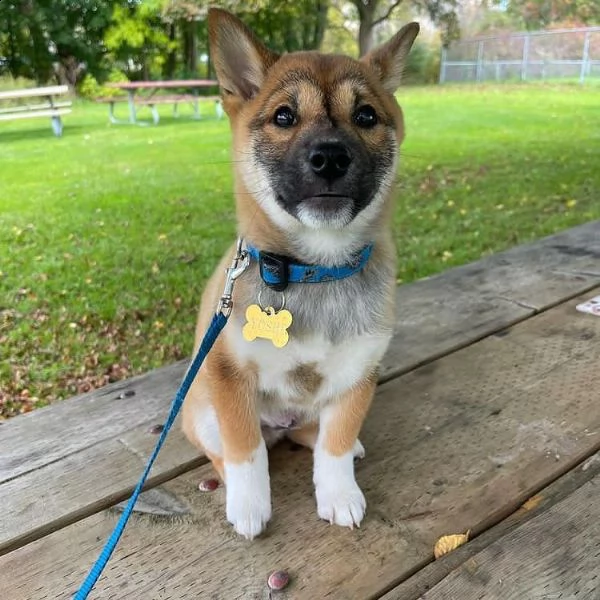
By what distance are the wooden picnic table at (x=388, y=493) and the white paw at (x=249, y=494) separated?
0.05 m

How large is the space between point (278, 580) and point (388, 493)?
497 millimetres

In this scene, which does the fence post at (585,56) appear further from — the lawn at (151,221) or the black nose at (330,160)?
the black nose at (330,160)

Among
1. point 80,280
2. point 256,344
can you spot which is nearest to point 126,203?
point 80,280

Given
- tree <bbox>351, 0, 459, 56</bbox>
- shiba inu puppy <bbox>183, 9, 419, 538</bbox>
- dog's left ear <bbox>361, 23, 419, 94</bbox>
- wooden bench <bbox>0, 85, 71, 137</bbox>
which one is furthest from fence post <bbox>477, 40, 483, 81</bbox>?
shiba inu puppy <bbox>183, 9, 419, 538</bbox>

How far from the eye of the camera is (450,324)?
3025 millimetres

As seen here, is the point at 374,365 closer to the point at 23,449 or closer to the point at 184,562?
the point at 184,562

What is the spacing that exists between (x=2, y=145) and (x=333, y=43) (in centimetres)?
1690

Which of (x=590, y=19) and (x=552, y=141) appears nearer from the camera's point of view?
(x=552, y=141)

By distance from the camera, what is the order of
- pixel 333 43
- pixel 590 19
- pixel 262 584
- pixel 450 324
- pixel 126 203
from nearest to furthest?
pixel 262 584, pixel 450 324, pixel 126 203, pixel 590 19, pixel 333 43

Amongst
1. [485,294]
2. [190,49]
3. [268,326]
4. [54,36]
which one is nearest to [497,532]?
[268,326]

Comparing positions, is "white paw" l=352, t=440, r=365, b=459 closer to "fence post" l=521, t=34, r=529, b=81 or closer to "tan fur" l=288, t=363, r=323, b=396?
"tan fur" l=288, t=363, r=323, b=396

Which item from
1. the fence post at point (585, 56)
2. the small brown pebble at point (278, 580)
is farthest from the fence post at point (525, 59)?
the small brown pebble at point (278, 580)

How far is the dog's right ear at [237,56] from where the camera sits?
6.49 feet

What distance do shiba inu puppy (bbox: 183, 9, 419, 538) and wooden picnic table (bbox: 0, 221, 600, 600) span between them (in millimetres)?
106
